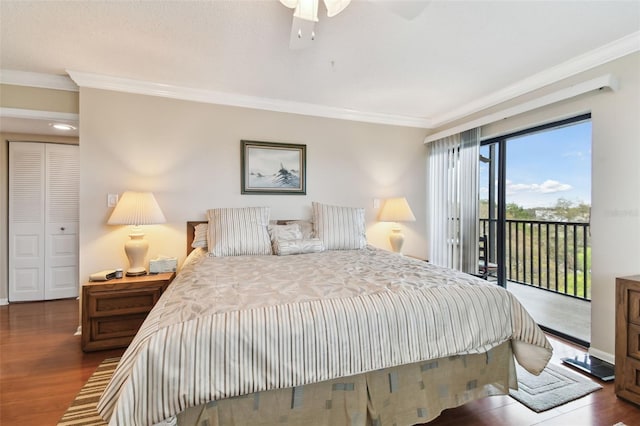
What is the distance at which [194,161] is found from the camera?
304cm

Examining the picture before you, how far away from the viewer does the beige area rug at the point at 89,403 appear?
157cm

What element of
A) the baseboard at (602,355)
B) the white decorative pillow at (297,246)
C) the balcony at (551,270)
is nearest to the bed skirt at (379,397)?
the baseboard at (602,355)

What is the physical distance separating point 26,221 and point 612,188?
→ 6332mm

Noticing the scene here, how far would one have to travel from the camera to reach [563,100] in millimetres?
2482

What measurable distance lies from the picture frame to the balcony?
94.2 inches

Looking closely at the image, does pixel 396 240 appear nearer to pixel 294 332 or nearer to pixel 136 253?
pixel 294 332

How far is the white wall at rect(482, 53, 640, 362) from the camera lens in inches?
82.3

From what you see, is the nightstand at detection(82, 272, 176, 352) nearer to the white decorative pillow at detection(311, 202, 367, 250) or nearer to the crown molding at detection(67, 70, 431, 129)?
the white decorative pillow at detection(311, 202, 367, 250)

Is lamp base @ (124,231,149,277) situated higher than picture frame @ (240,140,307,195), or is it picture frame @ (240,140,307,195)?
picture frame @ (240,140,307,195)

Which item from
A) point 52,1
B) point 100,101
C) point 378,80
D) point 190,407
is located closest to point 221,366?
point 190,407

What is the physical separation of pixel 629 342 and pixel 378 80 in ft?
8.92

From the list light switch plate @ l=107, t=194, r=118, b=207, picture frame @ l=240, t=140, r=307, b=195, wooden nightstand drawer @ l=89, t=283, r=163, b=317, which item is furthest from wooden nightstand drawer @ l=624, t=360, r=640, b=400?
light switch plate @ l=107, t=194, r=118, b=207

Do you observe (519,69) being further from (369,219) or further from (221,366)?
(221,366)

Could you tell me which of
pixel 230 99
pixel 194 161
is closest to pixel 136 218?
pixel 194 161
